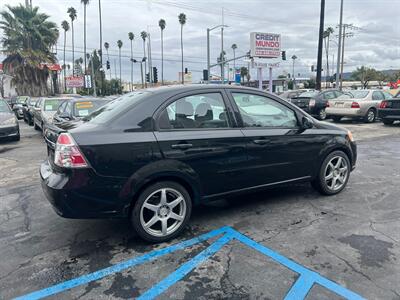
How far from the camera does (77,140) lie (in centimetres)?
326

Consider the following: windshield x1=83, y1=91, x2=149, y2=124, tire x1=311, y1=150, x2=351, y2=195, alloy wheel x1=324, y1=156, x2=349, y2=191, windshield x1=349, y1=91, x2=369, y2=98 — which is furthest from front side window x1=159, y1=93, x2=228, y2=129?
windshield x1=349, y1=91, x2=369, y2=98

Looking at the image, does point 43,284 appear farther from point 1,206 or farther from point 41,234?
point 1,206

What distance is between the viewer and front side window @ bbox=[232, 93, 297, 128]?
422 cm

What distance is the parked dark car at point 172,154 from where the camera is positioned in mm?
3309

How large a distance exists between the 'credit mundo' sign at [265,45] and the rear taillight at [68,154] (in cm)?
1680

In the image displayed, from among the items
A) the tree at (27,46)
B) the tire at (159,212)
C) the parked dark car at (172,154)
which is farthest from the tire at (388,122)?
the tree at (27,46)

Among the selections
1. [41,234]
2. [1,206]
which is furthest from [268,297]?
[1,206]

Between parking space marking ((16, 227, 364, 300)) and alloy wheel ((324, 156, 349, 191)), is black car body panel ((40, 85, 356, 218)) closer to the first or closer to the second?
parking space marking ((16, 227, 364, 300))

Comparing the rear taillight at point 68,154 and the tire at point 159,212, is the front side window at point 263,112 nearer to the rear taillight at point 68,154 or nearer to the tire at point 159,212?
the tire at point 159,212

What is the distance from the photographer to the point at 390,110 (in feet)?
45.1

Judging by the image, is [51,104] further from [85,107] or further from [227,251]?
[227,251]

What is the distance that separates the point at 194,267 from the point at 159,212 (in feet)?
2.41

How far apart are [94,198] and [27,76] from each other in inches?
1409

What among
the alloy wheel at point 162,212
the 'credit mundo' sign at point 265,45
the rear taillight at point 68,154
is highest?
the 'credit mundo' sign at point 265,45
